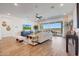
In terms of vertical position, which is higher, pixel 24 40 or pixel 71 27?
pixel 71 27

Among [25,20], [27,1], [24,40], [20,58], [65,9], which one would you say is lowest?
[20,58]

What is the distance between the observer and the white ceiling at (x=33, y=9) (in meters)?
2.71

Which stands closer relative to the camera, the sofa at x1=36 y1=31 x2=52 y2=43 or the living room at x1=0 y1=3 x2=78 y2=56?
the living room at x1=0 y1=3 x2=78 y2=56

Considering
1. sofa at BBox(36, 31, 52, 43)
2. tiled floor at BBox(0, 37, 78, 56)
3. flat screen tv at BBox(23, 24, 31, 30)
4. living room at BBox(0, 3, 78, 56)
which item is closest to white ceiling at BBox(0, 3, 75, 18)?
living room at BBox(0, 3, 78, 56)

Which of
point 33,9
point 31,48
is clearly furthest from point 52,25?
point 31,48

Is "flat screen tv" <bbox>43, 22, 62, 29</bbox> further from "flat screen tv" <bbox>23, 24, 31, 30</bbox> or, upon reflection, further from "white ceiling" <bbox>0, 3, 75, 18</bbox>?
"flat screen tv" <bbox>23, 24, 31, 30</bbox>

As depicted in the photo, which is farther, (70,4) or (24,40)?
(24,40)

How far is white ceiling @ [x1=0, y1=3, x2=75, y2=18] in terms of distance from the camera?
2.71 metres

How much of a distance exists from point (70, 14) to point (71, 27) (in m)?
0.32

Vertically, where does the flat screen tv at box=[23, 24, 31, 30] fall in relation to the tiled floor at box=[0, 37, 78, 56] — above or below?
above

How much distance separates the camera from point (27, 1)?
273 centimetres

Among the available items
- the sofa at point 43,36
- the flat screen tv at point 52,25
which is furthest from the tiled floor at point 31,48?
the flat screen tv at point 52,25

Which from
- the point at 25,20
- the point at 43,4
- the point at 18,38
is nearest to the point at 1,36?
the point at 18,38

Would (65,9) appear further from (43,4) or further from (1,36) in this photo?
(1,36)
